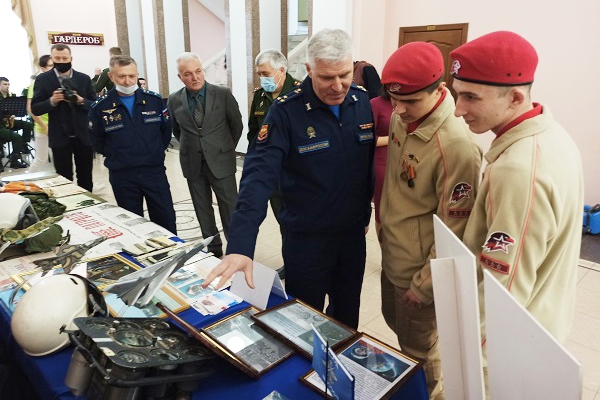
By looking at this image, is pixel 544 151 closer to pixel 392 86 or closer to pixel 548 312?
Result: pixel 548 312

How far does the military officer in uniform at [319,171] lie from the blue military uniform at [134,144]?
1.69 m

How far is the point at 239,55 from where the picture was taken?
6887mm

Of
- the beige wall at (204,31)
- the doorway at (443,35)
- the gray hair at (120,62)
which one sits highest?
the beige wall at (204,31)

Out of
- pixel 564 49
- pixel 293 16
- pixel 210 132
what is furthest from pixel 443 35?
pixel 293 16

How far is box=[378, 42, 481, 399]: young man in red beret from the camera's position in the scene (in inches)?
51.1

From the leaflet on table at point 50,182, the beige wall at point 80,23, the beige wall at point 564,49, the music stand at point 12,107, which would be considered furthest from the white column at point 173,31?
the beige wall at point 564,49

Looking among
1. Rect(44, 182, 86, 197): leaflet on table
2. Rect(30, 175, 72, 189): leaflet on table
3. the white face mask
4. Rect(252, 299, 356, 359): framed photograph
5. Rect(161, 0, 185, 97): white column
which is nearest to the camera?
Rect(252, 299, 356, 359): framed photograph

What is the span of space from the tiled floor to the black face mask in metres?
1.77

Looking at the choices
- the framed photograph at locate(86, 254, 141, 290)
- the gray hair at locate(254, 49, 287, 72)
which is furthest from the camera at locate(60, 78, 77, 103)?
the framed photograph at locate(86, 254, 141, 290)

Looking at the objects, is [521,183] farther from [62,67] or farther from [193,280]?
[62,67]

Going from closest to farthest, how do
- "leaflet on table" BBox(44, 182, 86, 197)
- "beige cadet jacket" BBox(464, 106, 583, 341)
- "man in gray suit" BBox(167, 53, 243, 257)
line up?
"beige cadet jacket" BBox(464, 106, 583, 341)
"leaflet on table" BBox(44, 182, 86, 197)
"man in gray suit" BBox(167, 53, 243, 257)

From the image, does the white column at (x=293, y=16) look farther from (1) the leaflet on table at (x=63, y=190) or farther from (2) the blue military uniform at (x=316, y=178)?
(2) the blue military uniform at (x=316, y=178)

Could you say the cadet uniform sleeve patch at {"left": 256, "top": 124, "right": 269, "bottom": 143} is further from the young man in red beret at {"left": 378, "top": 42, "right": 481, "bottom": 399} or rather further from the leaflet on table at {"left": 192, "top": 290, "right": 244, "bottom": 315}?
the leaflet on table at {"left": 192, "top": 290, "right": 244, "bottom": 315}

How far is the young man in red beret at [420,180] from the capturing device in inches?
51.1
